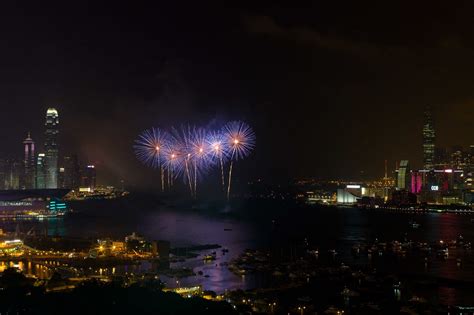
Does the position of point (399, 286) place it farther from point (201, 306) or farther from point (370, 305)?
point (201, 306)

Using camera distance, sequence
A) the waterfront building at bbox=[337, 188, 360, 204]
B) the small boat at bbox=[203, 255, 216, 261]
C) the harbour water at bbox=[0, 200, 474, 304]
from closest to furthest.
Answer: the harbour water at bbox=[0, 200, 474, 304] → the small boat at bbox=[203, 255, 216, 261] → the waterfront building at bbox=[337, 188, 360, 204]

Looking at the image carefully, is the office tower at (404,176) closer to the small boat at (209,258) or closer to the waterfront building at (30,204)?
the waterfront building at (30,204)

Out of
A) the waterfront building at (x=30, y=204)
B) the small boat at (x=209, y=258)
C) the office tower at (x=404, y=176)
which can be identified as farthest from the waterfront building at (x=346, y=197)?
the small boat at (x=209, y=258)

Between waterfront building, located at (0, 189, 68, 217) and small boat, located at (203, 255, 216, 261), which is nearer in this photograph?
small boat, located at (203, 255, 216, 261)

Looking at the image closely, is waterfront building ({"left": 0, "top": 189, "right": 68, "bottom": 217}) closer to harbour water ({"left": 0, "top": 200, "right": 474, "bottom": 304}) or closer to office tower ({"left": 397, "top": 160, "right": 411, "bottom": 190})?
harbour water ({"left": 0, "top": 200, "right": 474, "bottom": 304})

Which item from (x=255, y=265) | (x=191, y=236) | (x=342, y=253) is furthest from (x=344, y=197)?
(x=255, y=265)

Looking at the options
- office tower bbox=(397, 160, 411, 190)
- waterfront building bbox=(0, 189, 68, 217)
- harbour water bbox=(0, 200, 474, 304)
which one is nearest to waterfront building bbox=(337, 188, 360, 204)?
office tower bbox=(397, 160, 411, 190)

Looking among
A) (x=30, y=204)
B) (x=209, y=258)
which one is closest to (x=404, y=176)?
(x=30, y=204)

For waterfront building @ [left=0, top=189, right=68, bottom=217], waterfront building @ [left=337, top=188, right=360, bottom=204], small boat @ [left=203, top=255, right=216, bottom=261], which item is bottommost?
small boat @ [left=203, top=255, right=216, bottom=261]
